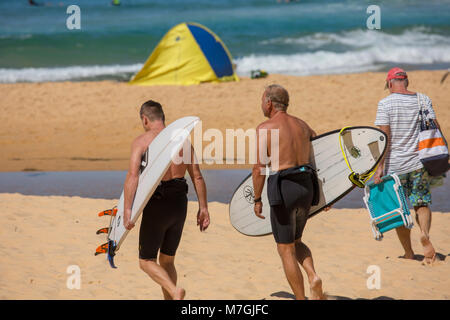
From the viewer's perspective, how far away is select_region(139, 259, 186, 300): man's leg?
388 cm

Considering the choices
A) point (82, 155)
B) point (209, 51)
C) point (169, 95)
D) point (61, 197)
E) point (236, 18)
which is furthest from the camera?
point (236, 18)

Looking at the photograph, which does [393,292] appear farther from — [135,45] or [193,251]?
[135,45]

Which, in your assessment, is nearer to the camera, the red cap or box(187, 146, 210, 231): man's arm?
box(187, 146, 210, 231): man's arm

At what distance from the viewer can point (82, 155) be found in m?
11.1

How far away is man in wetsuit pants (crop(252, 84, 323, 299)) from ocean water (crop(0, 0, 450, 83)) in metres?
14.7

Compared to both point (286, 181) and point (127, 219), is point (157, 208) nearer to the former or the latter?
point (127, 219)

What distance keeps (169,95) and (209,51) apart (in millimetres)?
2218

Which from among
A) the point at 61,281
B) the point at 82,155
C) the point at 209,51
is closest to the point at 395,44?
the point at 209,51

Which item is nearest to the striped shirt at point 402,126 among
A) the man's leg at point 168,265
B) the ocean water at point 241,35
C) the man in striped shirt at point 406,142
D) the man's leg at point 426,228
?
the man in striped shirt at point 406,142

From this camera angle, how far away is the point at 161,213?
4.02m

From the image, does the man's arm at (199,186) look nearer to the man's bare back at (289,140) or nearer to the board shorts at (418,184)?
the man's bare back at (289,140)

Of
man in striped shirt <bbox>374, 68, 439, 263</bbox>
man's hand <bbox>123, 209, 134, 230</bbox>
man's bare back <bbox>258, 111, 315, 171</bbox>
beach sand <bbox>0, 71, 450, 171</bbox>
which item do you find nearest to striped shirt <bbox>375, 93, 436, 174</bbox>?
man in striped shirt <bbox>374, 68, 439, 263</bbox>

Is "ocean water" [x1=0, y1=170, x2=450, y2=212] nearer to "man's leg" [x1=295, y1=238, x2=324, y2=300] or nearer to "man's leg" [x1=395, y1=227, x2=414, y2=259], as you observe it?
"man's leg" [x1=395, y1=227, x2=414, y2=259]

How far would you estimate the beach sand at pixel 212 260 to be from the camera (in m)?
4.86
